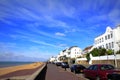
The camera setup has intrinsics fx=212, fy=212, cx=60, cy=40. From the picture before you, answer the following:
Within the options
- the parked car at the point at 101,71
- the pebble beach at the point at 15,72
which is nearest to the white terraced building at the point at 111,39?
Answer: the pebble beach at the point at 15,72

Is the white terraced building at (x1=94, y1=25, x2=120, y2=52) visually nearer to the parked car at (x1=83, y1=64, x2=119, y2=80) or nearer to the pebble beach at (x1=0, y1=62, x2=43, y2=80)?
the pebble beach at (x1=0, y1=62, x2=43, y2=80)

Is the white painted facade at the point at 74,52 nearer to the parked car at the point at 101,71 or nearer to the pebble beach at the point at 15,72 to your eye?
the pebble beach at the point at 15,72

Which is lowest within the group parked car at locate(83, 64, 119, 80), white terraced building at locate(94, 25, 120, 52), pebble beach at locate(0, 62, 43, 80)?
pebble beach at locate(0, 62, 43, 80)

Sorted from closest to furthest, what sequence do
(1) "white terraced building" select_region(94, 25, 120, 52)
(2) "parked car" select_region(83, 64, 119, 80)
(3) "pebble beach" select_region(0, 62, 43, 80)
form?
(2) "parked car" select_region(83, 64, 119, 80) → (3) "pebble beach" select_region(0, 62, 43, 80) → (1) "white terraced building" select_region(94, 25, 120, 52)

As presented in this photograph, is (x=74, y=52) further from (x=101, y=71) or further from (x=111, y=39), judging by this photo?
(x=101, y=71)

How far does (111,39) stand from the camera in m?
65.4

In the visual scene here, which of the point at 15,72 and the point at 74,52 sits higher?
the point at 74,52

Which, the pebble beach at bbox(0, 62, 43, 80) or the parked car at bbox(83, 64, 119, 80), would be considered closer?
the parked car at bbox(83, 64, 119, 80)

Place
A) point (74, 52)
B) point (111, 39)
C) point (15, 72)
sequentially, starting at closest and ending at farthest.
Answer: point (15, 72), point (111, 39), point (74, 52)

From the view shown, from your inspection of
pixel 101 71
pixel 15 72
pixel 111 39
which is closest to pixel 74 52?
pixel 111 39

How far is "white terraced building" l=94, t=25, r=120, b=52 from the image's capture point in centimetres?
6164

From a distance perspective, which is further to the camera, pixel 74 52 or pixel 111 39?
pixel 74 52

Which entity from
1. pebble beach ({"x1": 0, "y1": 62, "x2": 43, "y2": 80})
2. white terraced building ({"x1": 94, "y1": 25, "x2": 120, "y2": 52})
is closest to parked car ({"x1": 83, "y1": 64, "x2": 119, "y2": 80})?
pebble beach ({"x1": 0, "y1": 62, "x2": 43, "y2": 80})

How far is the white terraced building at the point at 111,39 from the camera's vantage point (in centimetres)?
6164
